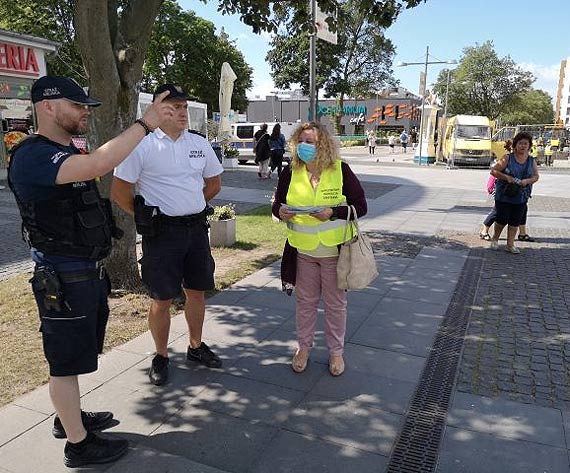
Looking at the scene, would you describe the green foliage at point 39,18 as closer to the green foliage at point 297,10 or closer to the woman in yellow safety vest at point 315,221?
the green foliage at point 297,10

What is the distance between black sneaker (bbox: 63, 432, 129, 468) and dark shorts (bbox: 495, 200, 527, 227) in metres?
6.19

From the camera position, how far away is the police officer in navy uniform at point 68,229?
2158 mm

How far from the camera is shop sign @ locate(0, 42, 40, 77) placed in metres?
12.7

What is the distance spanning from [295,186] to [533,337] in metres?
2.65

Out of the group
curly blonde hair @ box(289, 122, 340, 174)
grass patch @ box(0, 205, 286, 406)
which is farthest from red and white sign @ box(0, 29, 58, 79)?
curly blonde hair @ box(289, 122, 340, 174)

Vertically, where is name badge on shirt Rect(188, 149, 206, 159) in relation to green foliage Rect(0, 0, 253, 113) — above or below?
below

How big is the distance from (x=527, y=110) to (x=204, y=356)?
63.5m

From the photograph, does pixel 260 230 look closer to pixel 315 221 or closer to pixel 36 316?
pixel 36 316

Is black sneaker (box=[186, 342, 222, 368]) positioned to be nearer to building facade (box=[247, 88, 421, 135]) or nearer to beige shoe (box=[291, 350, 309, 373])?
Result: beige shoe (box=[291, 350, 309, 373])

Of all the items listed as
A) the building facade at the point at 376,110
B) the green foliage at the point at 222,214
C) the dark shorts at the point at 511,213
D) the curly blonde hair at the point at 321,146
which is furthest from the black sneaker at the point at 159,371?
the building facade at the point at 376,110

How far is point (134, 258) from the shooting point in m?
5.28

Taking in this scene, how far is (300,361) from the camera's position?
364 cm

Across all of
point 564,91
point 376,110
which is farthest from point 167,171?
point 564,91

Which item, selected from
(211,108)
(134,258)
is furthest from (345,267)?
(211,108)
